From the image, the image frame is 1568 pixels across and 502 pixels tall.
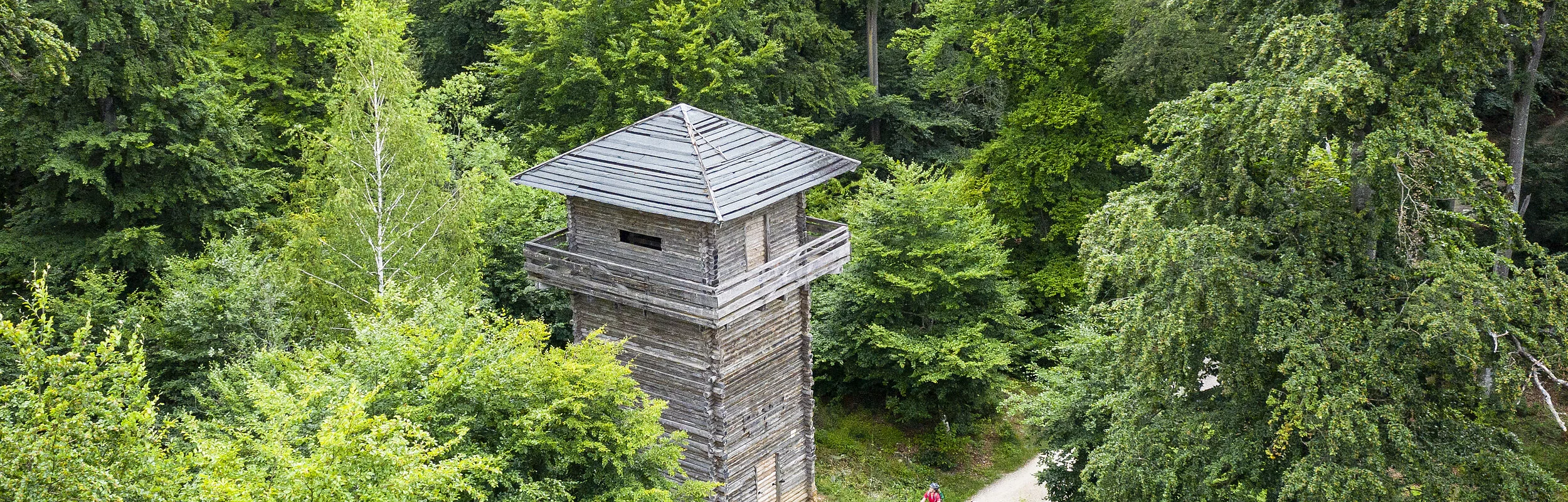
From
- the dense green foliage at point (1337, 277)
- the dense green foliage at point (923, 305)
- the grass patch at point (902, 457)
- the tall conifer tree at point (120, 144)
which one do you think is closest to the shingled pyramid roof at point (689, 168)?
the dense green foliage at point (923, 305)

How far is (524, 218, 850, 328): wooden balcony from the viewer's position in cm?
1895

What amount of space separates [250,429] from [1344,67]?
46.0 ft

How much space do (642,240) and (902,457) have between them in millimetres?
9258

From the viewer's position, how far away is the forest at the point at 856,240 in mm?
13094

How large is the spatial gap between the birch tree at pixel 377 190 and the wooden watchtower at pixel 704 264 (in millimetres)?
2064

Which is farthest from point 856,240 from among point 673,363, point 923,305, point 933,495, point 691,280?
point 691,280

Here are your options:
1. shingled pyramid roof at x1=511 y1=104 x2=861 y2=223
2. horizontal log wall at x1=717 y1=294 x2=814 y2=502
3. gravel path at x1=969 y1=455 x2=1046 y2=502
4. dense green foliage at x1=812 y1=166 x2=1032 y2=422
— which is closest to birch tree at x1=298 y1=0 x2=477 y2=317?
shingled pyramid roof at x1=511 y1=104 x2=861 y2=223

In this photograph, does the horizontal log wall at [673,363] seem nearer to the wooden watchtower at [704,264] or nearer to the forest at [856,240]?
the wooden watchtower at [704,264]

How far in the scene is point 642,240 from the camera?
65.4 ft

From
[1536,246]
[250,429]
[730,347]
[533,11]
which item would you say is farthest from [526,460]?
[533,11]

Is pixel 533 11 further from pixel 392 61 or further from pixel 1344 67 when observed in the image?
pixel 1344 67

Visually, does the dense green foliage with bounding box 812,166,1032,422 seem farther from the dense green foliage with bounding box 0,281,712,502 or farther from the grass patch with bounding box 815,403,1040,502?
the dense green foliage with bounding box 0,281,712,502

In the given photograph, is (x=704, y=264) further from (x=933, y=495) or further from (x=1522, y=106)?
(x=1522, y=106)

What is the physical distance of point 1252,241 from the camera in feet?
47.3
